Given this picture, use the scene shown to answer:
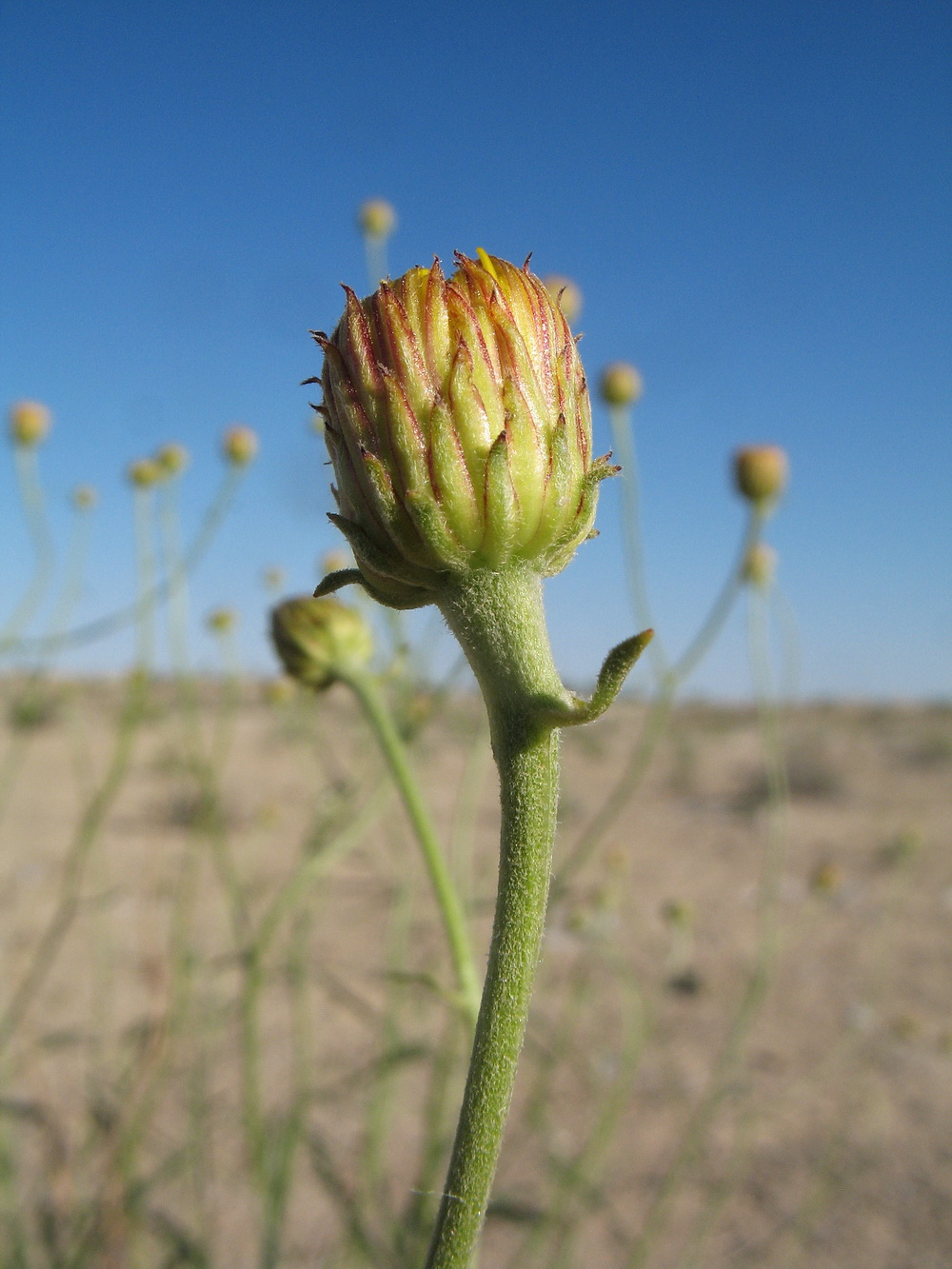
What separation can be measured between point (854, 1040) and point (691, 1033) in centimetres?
60

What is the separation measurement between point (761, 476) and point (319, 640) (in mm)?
892

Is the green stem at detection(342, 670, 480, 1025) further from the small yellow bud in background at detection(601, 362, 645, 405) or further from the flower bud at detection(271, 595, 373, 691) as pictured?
the small yellow bud in background at detection(601, 362, 645, 405)

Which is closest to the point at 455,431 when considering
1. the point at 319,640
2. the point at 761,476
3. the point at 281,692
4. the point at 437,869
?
the point at 437,869

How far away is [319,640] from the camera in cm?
120

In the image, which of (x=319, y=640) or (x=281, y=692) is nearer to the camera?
(x=319, y=640)

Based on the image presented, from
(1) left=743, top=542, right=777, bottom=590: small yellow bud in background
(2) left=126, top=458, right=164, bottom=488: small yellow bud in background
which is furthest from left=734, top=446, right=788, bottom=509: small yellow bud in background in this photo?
(2) left=126, top=458, right=164, bottom=488: small yellow bud in background

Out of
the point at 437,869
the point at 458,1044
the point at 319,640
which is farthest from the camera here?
the point at 458,1044

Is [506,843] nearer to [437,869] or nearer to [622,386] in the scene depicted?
[437,869]

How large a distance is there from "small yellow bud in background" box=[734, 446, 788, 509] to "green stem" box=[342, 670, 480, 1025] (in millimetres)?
919

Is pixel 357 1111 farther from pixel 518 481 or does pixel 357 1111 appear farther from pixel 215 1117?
pixel 518 481

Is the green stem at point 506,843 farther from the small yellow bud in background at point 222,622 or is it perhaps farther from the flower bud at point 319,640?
the small yellow bud in background at point 222,622

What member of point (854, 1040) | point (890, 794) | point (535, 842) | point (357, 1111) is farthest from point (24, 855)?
point (890, 794)

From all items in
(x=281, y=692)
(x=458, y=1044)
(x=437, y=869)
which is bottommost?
(x=458, y=1044)

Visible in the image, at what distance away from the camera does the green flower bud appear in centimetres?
50
